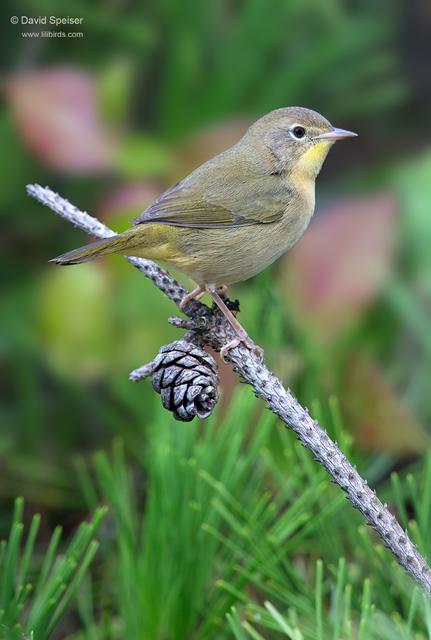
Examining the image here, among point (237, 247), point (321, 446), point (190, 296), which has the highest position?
point (237, 247)

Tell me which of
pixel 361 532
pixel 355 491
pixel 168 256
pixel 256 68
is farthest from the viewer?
pixel 256 68

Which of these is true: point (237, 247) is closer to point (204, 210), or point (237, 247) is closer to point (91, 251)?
point (204, 210)

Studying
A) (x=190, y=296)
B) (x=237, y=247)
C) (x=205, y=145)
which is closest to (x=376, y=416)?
(x=237, y=247)

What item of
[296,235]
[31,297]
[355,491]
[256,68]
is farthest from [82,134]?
[355,491]

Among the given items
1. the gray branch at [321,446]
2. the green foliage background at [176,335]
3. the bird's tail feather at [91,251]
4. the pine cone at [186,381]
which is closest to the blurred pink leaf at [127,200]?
the green foliage background at [176,335]

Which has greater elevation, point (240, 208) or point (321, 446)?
point (240, 208)

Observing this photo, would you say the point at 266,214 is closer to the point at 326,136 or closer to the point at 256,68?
the point at 326,136

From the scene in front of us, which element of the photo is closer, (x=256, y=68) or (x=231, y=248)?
(x=231, y=248)
